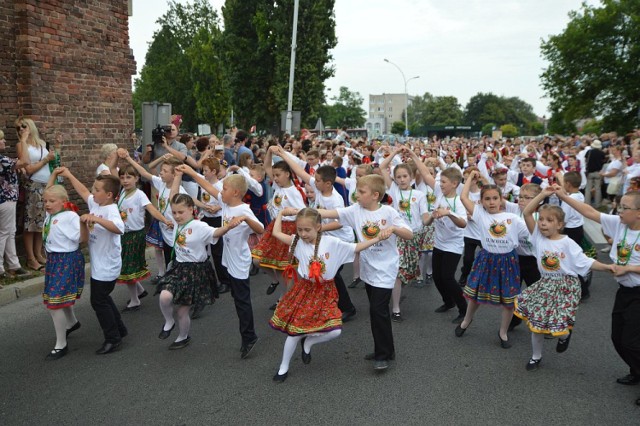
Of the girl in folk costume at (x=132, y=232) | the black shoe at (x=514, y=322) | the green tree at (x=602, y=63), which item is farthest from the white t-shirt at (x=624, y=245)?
the green tree at (x=602, y=63)

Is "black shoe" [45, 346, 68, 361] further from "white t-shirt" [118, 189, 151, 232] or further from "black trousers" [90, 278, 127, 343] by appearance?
"white t-shirt" [118, 189, 151, 232]

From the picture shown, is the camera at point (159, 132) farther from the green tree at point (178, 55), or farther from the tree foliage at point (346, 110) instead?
the tree foliage at point (346, 110)

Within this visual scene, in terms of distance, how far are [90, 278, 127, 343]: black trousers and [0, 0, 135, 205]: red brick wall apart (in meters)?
5.20

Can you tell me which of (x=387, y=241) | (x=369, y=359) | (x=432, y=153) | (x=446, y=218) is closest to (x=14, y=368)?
(x=369, y=359)

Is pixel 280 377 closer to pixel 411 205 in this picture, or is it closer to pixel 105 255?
pixel 105 255

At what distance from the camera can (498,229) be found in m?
5.82

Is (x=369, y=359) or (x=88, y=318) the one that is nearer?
(x=369, y=359)

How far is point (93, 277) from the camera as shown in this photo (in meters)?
5.48

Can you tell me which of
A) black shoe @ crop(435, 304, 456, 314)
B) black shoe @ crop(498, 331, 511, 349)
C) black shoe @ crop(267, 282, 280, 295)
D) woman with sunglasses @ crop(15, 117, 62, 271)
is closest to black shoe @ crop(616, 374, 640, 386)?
black shoe @ crop(498, 331, 511, 349)

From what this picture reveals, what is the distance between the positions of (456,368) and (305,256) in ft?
5.84

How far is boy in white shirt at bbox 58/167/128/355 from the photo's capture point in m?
5.43

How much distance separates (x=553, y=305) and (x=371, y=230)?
5.81ft

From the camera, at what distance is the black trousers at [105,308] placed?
17.8 feet

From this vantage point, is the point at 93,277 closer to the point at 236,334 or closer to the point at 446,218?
the point at 236,334
